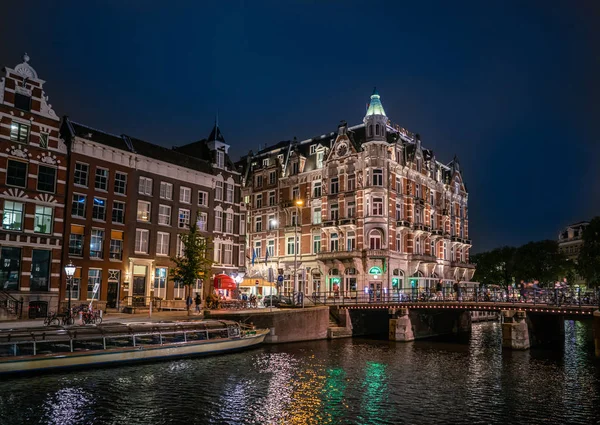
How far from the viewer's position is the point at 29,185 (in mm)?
39812

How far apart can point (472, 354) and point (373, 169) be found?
87.2 ft

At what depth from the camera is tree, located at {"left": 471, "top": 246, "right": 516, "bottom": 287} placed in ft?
355

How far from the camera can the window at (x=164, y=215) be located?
165 ft

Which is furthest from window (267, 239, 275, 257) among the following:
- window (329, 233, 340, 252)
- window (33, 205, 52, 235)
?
window (33, 205, 52, 235)

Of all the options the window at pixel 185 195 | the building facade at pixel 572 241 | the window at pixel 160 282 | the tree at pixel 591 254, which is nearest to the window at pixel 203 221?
the window at pixel 185 195

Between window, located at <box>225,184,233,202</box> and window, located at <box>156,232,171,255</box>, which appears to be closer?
window, located at <box>156,232,171,255</box>

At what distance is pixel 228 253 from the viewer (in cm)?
5722

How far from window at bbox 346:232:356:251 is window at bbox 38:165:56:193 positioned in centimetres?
3200

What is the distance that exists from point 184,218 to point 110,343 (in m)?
26.2

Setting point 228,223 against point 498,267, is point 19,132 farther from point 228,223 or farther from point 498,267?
point 498,267

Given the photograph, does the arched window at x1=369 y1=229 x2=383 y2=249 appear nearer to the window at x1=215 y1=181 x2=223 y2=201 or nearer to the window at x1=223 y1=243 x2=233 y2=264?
the window at x1=223 y1=243 x2=233 y2=264

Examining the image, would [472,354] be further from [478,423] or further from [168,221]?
[168,221]

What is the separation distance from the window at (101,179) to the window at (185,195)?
8492 mm

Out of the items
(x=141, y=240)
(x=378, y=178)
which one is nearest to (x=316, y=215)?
(x=378, y=178)
